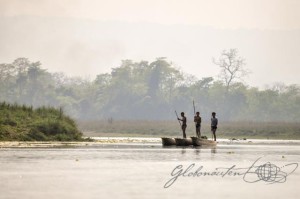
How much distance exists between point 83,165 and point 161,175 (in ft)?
20.8

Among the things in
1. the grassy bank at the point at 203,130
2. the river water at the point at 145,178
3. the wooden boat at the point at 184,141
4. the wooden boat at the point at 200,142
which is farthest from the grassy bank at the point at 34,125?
the grassy bank at the point at 203,130

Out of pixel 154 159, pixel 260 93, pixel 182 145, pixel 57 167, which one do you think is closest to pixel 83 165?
pixel 57 167

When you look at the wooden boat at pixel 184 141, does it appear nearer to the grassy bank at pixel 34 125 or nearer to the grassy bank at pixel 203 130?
the grassy bank at pixel 34 125

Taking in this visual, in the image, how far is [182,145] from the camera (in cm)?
6244

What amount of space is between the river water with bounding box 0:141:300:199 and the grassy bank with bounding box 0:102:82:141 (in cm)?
2151

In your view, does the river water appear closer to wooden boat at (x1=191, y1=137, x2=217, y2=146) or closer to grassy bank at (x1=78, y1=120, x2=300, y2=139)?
wooden boat at (x1=191, y1=137, x2=217, y2=146)

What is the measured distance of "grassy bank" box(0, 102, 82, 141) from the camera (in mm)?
63094

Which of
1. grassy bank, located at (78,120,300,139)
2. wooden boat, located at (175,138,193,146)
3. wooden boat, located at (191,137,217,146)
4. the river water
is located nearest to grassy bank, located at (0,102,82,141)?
wooden boat, located at (175,138,193,146)

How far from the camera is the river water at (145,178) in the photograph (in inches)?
958

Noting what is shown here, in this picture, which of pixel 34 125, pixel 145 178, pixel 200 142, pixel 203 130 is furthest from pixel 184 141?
pixel 203 130

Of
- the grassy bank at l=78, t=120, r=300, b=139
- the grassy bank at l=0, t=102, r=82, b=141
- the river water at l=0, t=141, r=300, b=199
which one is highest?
the grassy bank at l=78, t=120, r=300, b=139

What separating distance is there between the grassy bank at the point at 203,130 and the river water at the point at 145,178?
74610 mm

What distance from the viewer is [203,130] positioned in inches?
4916

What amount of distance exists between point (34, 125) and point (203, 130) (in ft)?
205
